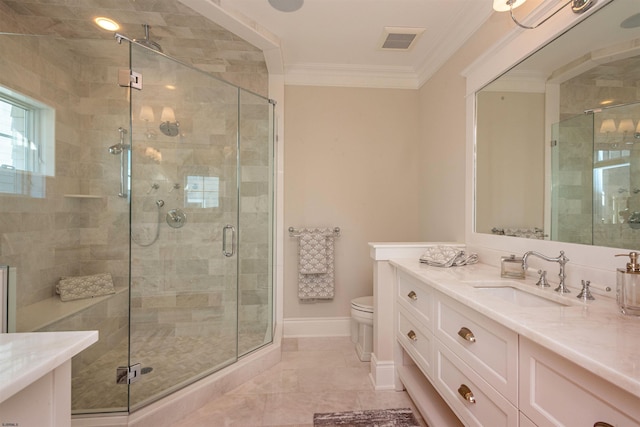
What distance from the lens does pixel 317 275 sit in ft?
8.75

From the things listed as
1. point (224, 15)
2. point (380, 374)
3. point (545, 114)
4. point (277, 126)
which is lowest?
point (380, 374)

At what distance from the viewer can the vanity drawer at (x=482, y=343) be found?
86 cm

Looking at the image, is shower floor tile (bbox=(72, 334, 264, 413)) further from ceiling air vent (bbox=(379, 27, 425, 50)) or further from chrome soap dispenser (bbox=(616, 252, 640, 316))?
ceiling air vent (bbox=(379, 27, 425, 50))

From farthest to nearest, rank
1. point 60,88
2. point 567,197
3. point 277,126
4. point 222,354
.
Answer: point 277,126 < point 60,88 < point 222,354 < point 567,197

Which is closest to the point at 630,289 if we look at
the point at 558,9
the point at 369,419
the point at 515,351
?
the point at 515,351

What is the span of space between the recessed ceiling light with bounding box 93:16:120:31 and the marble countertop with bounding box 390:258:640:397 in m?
2.75

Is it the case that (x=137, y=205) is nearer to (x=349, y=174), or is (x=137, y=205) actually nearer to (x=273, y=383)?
(x=273, y=383)

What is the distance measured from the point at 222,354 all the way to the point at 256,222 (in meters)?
1.05

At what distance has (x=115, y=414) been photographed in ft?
4.83

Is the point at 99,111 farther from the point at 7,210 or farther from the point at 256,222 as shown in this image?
the point at 256,222

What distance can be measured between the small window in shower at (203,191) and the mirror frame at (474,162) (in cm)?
197

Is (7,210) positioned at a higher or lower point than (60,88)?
lower

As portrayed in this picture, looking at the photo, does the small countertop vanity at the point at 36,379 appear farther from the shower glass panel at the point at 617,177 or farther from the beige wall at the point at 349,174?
the beige wall at the point at 349,174

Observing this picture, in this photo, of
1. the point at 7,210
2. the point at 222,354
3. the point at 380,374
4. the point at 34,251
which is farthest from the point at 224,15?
the point at 380,374
